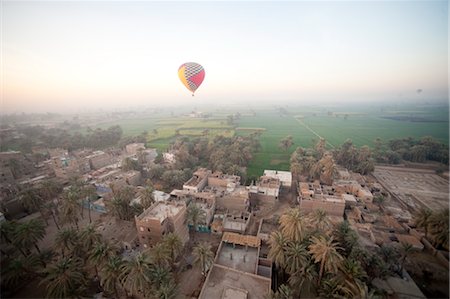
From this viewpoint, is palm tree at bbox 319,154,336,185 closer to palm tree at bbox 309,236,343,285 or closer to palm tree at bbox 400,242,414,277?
palm tree at bbox 400,242,414,277

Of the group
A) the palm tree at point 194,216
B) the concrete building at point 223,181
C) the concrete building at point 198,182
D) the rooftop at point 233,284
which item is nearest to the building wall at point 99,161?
the concrete building at point 198,182

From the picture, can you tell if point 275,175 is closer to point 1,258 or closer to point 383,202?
point 383,202

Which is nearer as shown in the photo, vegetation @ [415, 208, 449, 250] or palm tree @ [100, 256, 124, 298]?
vegetation @ [415, 208, 449, 250]

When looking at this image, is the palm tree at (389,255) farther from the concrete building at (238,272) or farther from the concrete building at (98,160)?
the concrete building at (98,160)

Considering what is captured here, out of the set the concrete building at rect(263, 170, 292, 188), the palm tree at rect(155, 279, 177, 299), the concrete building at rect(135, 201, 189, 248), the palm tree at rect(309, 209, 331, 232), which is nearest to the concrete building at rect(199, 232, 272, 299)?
the palm tree at rect(155, 279, 177, 299)

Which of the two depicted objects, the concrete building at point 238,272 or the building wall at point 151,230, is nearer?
the concrete building at point 238,272

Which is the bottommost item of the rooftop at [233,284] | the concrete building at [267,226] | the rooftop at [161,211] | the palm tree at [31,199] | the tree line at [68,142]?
the concrete building at [267,226]
